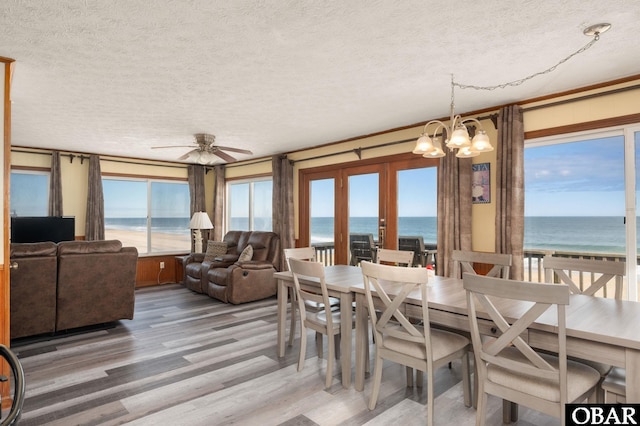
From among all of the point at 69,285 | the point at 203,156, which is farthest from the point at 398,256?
the point at 69,285

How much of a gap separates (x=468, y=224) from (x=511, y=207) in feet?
1.77

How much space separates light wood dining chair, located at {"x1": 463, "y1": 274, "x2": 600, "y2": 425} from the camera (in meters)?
1.76

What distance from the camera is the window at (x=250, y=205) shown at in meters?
7.63

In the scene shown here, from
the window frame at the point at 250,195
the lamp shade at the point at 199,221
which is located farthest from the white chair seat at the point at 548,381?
the lamp shade at the point at 199,221

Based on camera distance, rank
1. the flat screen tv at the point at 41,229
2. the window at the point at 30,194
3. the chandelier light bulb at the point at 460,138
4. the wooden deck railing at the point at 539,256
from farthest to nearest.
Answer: the window at the point at 30,194, the flat screen tv at the point at 41,229, the wooden deck railing at the point at 539,256, the chandelier light bulb at the point at 460,138

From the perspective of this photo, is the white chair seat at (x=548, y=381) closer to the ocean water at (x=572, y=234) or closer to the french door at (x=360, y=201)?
the ocean water at (x=572, y=234)

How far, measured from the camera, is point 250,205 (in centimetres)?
786

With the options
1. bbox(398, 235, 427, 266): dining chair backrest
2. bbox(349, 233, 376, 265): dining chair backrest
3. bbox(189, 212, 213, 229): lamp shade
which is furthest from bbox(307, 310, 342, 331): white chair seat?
bbox(189, 212, 213, 229): lamp shade

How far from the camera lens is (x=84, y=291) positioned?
13.9 feet

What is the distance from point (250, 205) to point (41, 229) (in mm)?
3595

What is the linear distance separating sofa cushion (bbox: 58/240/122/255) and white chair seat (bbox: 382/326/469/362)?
3.49 metres

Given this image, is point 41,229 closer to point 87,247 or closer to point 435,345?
point 87,247

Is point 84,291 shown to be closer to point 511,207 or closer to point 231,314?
point 231,314

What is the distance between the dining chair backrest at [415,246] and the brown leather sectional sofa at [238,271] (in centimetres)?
231
